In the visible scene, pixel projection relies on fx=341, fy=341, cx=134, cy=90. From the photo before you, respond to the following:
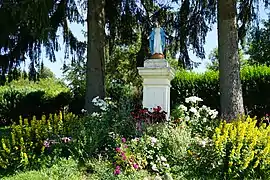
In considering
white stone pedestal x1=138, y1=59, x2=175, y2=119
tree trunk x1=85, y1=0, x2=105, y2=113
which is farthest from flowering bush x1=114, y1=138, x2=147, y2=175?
tree trunk x1=85, y1=0, x2=105, y2=113

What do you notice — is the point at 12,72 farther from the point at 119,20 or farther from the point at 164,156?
the point at 164,156

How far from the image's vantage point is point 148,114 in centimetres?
543

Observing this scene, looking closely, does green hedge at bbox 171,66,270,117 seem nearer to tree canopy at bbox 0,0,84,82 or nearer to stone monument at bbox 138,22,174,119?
tree canopy at bbox 0,0,84,82

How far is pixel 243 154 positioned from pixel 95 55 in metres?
5.30

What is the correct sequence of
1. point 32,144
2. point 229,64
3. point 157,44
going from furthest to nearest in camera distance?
point 229,64 < point 157,44 < point 32,144

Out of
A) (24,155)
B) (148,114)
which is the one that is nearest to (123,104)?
(148,114)

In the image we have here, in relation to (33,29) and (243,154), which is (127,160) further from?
(33,29)

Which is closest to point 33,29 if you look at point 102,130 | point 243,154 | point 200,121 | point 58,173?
point 102,130

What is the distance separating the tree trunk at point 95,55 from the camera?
8367 mm

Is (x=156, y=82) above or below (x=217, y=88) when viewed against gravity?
above

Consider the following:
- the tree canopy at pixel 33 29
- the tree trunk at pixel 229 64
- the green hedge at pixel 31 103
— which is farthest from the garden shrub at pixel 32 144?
the green hedge at pixel 31 103

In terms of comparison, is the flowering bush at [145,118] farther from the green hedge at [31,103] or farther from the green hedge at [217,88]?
the green hedge at [31,103]

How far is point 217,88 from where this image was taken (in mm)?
9953

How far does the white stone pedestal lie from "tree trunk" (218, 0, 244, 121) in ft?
4.41
